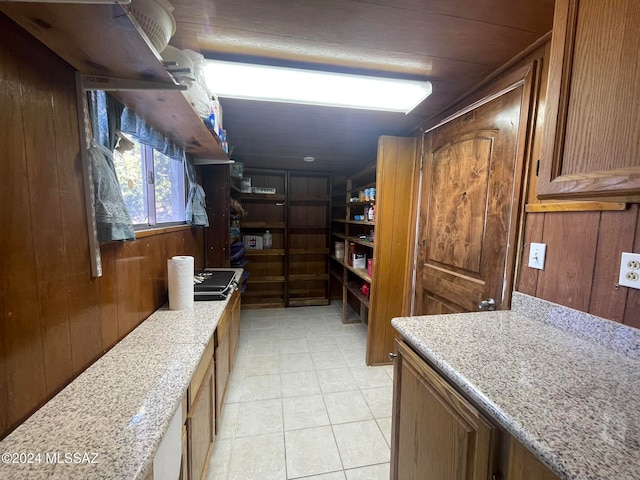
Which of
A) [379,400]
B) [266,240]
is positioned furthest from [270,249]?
[379,400]

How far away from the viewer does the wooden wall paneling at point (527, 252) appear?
1.17 metres

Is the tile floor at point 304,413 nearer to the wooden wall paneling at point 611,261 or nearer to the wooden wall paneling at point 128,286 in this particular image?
the wooden wall paneling at point 128,286

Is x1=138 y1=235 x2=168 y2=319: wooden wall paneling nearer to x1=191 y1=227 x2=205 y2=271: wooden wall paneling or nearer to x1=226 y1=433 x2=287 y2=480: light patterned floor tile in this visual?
x1=191 y1=227 x2=205 y2=271: wooden wall paneling

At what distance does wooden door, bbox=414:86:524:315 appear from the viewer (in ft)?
4.27

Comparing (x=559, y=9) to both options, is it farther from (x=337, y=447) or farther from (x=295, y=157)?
(x=295, y=157)

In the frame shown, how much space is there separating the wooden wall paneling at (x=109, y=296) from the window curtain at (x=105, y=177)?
10 centimetres

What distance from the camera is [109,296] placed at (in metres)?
0.99

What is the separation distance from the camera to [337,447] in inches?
59.3

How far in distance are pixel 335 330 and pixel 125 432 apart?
105 inches

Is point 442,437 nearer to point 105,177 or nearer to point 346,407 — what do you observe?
point 346,407

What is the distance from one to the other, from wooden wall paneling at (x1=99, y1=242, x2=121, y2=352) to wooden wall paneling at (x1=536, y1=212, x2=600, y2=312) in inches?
72.1

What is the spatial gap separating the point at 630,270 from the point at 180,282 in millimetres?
1912

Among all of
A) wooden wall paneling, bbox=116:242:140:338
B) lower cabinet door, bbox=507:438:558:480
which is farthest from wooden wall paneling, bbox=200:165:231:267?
lower cabinet door, bbox=507:438:558:480

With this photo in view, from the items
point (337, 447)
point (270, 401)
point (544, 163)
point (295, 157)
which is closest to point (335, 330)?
point (270, 401)
